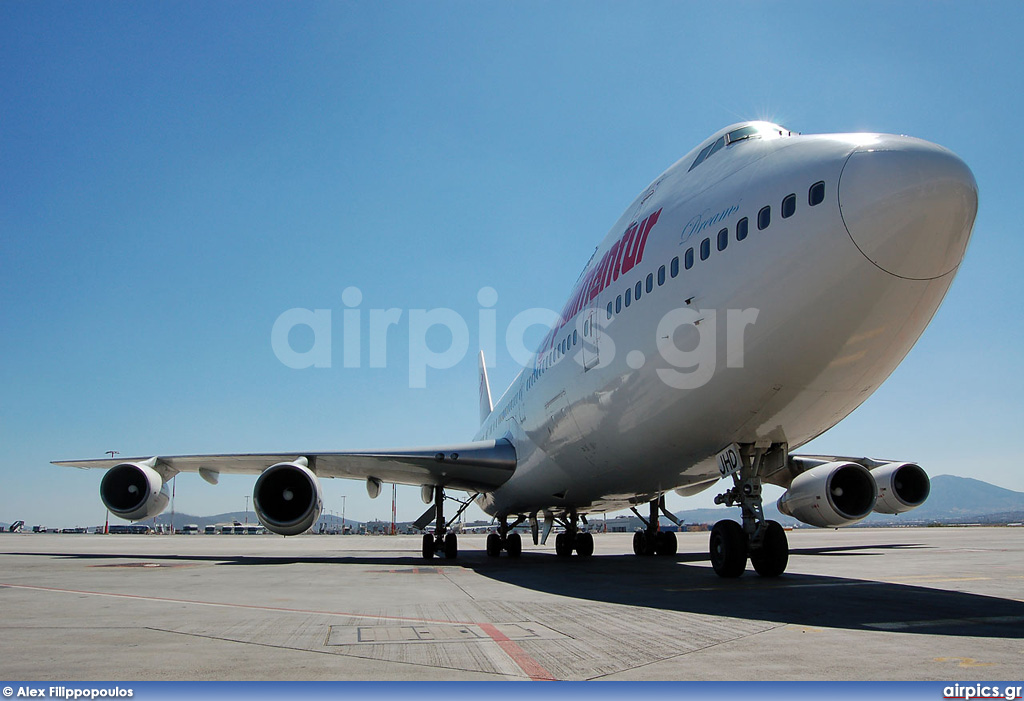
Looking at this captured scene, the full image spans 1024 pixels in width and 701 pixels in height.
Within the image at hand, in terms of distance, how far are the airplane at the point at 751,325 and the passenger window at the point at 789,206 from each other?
15mm

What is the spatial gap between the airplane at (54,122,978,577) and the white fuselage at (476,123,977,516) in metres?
0.02

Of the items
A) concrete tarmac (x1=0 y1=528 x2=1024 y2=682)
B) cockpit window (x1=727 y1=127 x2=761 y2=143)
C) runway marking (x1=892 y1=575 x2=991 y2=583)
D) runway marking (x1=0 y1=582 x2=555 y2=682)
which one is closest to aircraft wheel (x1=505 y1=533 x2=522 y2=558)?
concrete tarmac (x1=0 y1=528 x2=1024 y2=682)

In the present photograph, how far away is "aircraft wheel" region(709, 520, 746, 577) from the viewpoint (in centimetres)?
913

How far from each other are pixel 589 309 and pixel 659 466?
3.09 meters

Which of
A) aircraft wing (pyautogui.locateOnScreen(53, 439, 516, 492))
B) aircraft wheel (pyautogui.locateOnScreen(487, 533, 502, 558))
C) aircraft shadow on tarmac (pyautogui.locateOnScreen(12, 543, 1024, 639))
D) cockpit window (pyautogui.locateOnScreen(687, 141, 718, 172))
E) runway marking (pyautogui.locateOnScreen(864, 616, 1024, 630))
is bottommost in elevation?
aircraft wheel (pyautogui.locateOnScreen(487, 533, 502, 558))

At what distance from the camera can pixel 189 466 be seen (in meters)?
18.8

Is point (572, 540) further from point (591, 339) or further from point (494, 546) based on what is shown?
point (591, 339)

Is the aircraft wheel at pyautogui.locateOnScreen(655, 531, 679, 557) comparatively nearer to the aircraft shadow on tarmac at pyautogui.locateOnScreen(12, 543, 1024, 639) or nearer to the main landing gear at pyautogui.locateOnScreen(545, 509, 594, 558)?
the main landing gear at pyautogui.locateOnScreen(545, 509, 594, 558)

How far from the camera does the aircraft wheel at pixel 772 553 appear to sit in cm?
928

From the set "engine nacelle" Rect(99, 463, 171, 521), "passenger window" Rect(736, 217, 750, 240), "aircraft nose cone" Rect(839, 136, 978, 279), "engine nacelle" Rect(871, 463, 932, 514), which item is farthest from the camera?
"engine nacelle" Rect(99, 463, 171, 521)

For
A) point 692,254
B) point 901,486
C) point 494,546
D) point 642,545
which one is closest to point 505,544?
point 494,546

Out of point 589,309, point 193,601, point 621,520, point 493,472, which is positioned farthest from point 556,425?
point 621,520

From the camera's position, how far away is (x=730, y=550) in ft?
29.9

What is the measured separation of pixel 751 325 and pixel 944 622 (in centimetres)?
362
